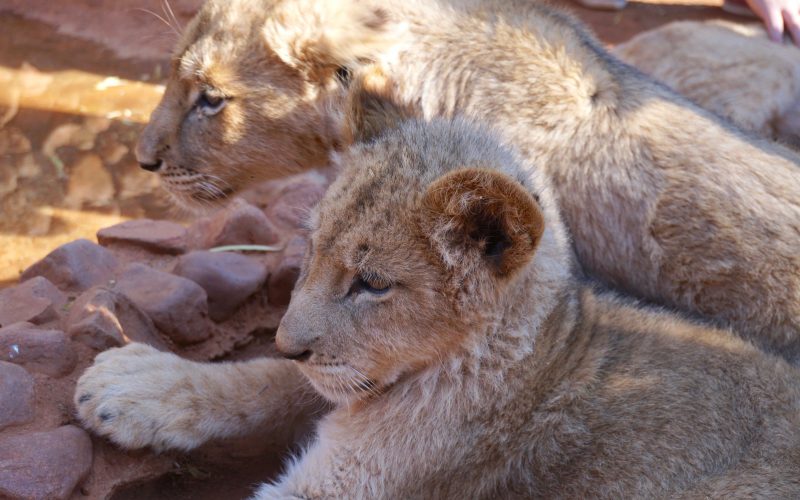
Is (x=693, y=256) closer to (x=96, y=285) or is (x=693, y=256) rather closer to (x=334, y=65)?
(x=334, y=65)

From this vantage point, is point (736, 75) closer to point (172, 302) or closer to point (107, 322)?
point (172, 302)

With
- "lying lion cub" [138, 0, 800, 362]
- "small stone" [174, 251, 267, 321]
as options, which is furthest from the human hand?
"small stone" [174, 251, 267, 321]

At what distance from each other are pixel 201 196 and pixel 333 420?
1.80 m

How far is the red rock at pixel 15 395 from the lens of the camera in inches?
157

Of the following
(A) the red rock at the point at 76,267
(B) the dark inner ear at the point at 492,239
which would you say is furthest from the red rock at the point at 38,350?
(B) the dark inner ear at the point at 492,239

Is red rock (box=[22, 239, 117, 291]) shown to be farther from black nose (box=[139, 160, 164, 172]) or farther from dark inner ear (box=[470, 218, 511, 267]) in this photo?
dark inner ear (box=[470, 218, 511, 267])

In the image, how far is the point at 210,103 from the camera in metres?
5.07

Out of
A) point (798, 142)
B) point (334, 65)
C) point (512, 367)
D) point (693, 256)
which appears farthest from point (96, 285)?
point (798, 142)

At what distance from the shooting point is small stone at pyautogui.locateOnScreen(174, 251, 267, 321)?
17.7ft

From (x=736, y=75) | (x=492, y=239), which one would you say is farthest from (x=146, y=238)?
(x=736, y=75)

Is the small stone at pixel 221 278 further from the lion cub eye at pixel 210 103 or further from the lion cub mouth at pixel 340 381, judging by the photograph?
the lion cub mouth at pixel 340 381

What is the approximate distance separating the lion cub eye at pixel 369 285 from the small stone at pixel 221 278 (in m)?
1.97

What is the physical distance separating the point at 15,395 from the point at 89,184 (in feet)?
12.0

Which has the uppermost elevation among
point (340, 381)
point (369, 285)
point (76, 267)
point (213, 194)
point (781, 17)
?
point (781, 17)
